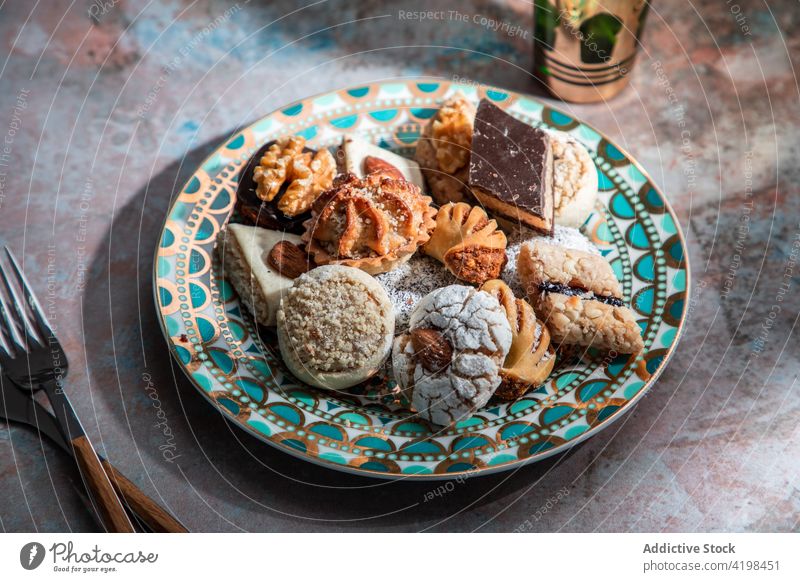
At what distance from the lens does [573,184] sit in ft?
8.07

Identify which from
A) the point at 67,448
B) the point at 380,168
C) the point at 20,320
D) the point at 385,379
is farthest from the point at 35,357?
the point at 380,168

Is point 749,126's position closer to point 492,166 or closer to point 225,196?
point 492,166

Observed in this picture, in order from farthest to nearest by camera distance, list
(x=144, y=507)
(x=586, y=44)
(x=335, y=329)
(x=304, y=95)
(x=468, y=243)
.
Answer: (x=304, y=95)
(x=586, y=44)
(x=468, y=243)
(x=335, y=329)
(x=144, y=507)

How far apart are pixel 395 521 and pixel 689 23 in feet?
7.79

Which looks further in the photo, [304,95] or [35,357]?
[304,95]

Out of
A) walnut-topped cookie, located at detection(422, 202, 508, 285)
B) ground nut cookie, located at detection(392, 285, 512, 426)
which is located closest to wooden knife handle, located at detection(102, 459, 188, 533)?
ground nut cookie, located at detection(392, 285, 512, 426)

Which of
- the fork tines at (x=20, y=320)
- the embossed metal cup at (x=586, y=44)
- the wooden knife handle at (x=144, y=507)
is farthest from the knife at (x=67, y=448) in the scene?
the embossed metal cup at (x=586, y=44)

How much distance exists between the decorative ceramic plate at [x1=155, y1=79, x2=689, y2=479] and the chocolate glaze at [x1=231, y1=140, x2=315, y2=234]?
0.14 metres

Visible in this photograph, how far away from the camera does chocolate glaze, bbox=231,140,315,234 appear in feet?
7.91

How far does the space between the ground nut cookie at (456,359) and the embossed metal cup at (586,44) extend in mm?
1330

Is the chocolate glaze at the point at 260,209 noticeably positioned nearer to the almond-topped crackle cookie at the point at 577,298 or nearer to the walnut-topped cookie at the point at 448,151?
the walnut-topped cookie at the point at 448,151

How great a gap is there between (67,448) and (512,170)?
4.76ft

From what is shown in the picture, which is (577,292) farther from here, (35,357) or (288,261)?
(35,357)

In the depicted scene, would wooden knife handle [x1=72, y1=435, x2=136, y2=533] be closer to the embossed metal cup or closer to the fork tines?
the fork tines
